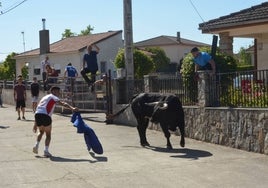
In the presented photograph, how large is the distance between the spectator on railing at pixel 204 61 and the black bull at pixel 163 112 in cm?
149

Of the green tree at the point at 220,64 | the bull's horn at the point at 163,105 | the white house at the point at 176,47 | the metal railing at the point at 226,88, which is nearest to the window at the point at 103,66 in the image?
the white house at the point at 176,47

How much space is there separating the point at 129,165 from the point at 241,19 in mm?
8358

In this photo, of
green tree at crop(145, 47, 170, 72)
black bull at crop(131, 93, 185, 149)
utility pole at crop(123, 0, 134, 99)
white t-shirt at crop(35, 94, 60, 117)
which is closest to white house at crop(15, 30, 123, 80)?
green tree at crop(145, 47, 170, 72)

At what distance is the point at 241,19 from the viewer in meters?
16.8

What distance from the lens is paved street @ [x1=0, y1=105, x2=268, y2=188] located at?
877cm

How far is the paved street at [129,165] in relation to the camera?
877 centimetres

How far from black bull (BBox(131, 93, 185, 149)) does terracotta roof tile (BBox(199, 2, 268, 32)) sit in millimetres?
5117

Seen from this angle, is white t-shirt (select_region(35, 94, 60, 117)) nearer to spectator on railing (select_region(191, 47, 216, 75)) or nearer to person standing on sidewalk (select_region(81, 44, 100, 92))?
spectator on railing (select_region(191, 47, 216, 75))

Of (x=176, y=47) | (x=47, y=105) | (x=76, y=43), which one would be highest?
(x=176, y=47)

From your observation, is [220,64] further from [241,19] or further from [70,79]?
[70,79]

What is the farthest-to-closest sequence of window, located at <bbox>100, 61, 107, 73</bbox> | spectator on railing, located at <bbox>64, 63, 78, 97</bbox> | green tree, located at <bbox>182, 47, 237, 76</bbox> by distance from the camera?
1. window, located at <bbox>100, 61, 107, 73</bbox>
2. spectator on railing, located at <bbox>64, 63, 78, 97</bbox>
3. green tree, located at <bbox>182, 47, 237, 76</bbox>

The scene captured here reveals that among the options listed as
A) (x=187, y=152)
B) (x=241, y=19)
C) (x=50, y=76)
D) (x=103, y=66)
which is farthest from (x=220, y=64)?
(x=103, y=66)

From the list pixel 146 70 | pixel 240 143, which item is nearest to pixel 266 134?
pixel 240 143

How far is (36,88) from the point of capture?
71.2 ft
